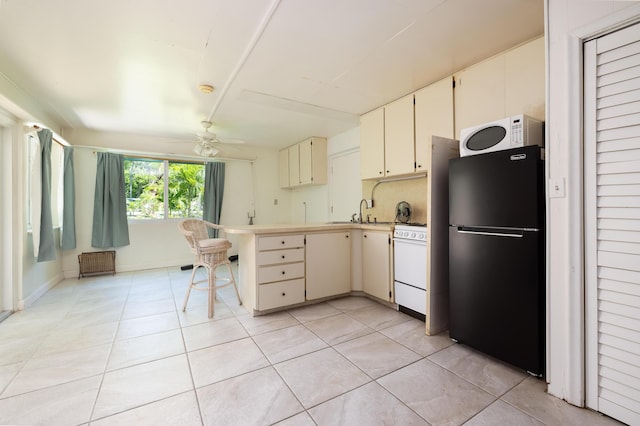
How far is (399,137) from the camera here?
3051 mm

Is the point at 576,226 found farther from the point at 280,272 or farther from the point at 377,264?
the point at 280,272

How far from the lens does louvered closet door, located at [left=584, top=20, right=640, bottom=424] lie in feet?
4.26

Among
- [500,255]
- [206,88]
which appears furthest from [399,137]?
[206,88]

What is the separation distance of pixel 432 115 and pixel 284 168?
3.51 m

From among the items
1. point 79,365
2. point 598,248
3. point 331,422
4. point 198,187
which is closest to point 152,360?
point 79,365

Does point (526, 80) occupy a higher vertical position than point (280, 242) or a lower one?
higher

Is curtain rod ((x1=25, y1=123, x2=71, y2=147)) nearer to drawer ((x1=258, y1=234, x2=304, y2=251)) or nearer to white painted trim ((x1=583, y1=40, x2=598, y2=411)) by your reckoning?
drawer ((x1=258, y1=234, x2=304, y2=251))

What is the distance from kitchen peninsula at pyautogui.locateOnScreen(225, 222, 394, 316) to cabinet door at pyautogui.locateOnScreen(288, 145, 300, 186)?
2356 mm

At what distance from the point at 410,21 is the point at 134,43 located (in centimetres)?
204

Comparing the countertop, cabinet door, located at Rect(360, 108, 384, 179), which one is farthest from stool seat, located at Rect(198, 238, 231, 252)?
cabinet door, located at Rect(360, 108, 384, 179)

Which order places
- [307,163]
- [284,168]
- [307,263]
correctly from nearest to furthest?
[307,263] → [307,163] → [284,168]

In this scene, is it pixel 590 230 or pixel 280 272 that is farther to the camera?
pixel 280 272

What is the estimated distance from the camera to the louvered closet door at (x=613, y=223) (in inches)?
51.1

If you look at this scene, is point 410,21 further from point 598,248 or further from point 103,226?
point 103,226
